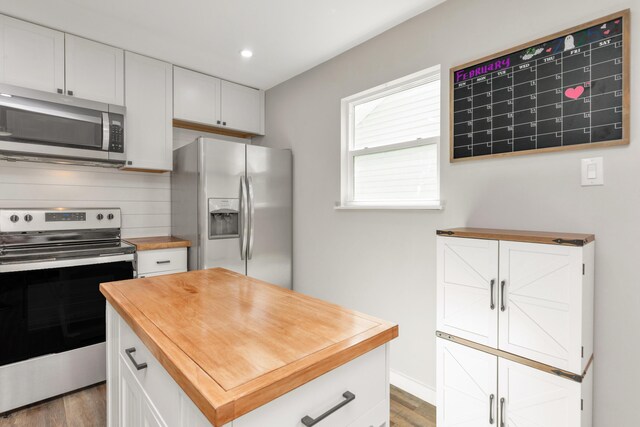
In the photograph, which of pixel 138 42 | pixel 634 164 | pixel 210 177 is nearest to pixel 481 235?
pixel 634 164

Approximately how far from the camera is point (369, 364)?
91 centimetres

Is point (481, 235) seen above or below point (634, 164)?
below

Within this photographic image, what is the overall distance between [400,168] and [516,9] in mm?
1144

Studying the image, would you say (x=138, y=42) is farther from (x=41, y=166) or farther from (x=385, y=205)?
(x=385, y=205)

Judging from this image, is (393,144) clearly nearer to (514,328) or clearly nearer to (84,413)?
(514,328)

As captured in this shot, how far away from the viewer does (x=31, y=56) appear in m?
2.35

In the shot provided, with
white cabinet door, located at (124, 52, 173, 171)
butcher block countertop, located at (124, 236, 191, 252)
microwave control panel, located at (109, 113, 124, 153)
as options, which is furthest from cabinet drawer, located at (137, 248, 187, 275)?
microwave control panel, located at (109, 113, 124, 153)

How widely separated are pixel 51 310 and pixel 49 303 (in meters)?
0.05

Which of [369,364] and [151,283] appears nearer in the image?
[369,364]

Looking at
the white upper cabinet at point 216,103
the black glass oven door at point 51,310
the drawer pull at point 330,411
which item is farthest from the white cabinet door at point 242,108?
the drawer pull at point 330,411

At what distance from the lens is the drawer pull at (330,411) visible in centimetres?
74

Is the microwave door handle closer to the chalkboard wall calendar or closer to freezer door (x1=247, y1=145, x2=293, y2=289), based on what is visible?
freezer door (x1=247, y1=145, x2=293, y2=289)

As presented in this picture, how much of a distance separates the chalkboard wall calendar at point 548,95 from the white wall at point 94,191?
2.75 meters

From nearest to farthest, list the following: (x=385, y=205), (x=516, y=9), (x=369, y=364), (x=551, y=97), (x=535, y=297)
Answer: (x=369, y=364) < (x=535, y=297) < (x=551, y=97) < (x=516, y=9) < (x=385, y=205)
